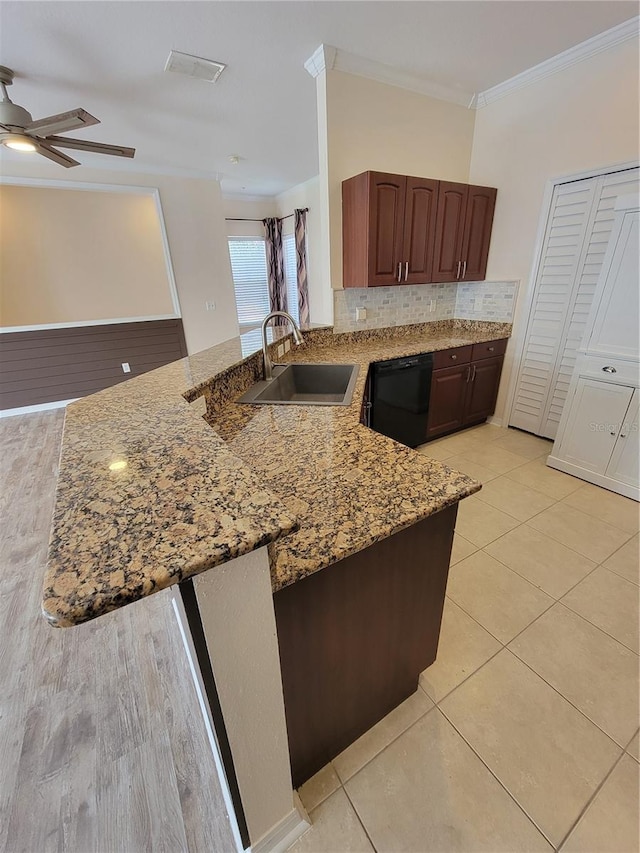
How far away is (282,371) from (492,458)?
6.35 ft

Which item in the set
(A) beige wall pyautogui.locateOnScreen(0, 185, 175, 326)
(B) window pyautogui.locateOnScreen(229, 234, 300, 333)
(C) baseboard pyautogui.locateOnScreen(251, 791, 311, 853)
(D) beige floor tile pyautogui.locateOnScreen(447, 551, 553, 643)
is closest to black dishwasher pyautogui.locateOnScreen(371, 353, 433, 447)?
(D) beige floor tile pyautogui.locateOnScreen(447, 551, 553, 643)

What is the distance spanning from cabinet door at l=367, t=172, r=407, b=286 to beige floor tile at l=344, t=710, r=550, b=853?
260 cm

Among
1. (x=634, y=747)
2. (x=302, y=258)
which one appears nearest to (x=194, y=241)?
(x=302, y=258)

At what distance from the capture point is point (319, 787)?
3.40 feet

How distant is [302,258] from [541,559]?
17.1 ft

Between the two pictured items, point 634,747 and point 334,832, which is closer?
point 334,832

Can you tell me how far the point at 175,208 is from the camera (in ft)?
13.9

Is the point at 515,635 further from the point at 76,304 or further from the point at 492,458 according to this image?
the point at 76,304

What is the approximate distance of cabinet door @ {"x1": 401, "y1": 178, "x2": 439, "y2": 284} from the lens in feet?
8.36

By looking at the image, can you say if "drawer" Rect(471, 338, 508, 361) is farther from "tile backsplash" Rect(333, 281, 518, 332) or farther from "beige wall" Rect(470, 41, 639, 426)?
"tile backsplash" Rect(333, 281, 518, 332)

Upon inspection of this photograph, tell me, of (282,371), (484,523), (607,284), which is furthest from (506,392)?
(282,371)

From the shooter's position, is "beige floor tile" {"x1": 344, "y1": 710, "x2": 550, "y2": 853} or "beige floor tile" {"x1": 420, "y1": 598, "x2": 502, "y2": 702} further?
"beige floor tile" {"x1": 420, "y1": 598, "x2": 502, "y2": 702}

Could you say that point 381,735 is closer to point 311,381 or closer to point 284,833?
point 284,833

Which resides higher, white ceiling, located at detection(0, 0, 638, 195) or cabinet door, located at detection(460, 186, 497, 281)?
white ceiling, located at detection(0, 0, 638, 195)
